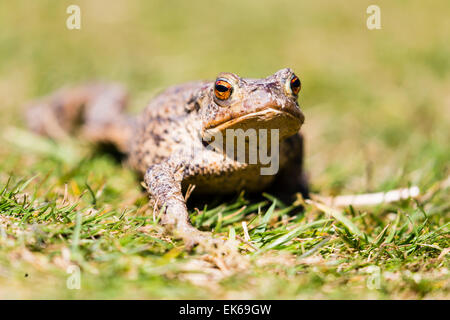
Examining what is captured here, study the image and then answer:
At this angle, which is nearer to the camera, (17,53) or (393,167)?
(393,167)

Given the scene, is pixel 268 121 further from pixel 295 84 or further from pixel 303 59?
pixel 303 59

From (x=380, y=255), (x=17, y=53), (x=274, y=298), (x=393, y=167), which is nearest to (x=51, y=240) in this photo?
(x=274, y=298)

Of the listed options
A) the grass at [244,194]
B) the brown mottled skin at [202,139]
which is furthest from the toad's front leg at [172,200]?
the grass at [244,194]

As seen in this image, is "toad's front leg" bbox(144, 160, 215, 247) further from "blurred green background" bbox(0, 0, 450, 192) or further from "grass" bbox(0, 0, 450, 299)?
"blurred green background" bbox(0, 0, 450, 192)

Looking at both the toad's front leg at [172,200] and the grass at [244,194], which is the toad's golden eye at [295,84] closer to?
the grass at [244,194]

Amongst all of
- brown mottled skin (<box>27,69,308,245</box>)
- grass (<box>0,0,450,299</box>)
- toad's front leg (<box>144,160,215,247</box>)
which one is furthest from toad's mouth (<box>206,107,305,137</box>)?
grass (<box>0,0,450,299</box>)

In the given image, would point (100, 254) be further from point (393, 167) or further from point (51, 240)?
point (393, 167)
